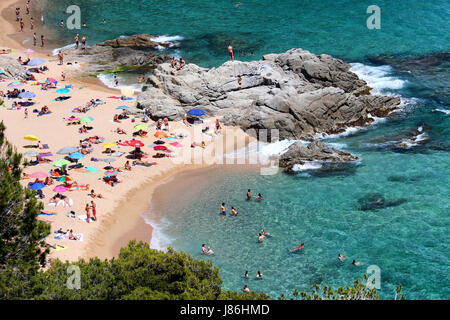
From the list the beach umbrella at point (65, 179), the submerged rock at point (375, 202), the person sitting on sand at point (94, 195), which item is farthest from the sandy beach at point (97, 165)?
the submerged rock at point (375, 202)

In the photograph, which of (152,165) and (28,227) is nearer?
(28,227)

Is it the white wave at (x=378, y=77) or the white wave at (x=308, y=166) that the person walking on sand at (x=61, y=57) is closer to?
the white wave at (x=378, y=77)

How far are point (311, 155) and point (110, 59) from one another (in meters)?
35.3

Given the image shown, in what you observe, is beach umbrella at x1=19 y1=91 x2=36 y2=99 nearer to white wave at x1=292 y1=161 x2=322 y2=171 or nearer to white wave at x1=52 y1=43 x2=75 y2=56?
white wave at x1=52 y1=43 x2=75 y2=56

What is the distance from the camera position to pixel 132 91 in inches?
2389

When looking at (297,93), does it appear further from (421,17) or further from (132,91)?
(421,17)

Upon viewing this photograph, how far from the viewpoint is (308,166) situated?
158ft

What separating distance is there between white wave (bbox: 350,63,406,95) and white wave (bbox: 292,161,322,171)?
55.9 ft

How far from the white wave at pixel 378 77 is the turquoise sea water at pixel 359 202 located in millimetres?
119

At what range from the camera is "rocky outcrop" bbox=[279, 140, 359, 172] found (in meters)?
48.5

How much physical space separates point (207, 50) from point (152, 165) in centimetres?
3107

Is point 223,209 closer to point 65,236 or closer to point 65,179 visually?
point 65,236
